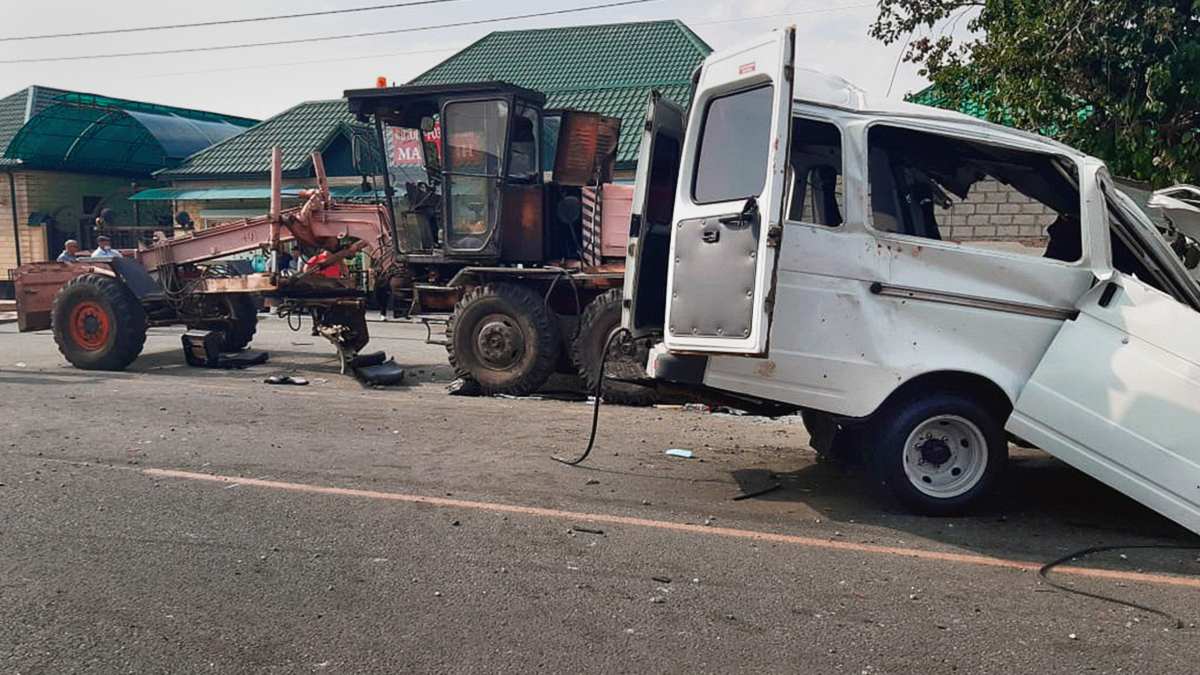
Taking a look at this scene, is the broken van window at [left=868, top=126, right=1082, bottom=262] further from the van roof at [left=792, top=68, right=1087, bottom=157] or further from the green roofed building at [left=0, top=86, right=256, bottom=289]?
the green roofed building at [left=0, top=86, right=256, bottom=289]

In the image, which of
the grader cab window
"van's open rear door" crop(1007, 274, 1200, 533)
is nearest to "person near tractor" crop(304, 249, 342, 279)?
the grader cab window

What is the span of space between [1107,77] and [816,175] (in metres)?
6.97

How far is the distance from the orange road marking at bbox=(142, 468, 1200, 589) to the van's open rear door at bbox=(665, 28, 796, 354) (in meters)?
0.99

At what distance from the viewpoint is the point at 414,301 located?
1081 centimetres

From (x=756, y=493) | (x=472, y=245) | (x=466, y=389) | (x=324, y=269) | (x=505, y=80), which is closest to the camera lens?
(x=756, y=493)

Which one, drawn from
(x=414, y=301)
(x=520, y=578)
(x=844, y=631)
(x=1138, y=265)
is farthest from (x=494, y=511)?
(x=414, y=301)

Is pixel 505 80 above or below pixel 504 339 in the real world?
above

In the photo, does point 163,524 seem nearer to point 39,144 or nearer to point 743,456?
point 743,456

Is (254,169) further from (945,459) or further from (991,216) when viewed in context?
(945,459)

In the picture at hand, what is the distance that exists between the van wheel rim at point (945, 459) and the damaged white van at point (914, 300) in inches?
0.5

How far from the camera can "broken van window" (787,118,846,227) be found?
5.66m

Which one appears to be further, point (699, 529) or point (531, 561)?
point (699, 529)

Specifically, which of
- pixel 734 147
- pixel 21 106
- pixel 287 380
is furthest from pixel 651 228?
pixel 21 106

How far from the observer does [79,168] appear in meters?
26.1
